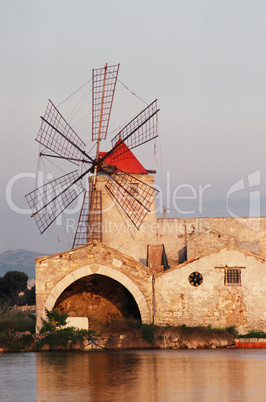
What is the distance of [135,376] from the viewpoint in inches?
508

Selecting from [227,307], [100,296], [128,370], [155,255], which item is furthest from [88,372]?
[155,255]

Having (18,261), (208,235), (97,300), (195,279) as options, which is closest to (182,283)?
(195,279)

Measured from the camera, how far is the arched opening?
23.0 m

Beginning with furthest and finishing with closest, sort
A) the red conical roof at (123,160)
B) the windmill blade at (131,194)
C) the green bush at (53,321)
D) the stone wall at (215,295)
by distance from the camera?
the red conical roof at (123,160)
the windmill blade at (131,194)
the stone wall at (215,295)
the green bush at (53,321)

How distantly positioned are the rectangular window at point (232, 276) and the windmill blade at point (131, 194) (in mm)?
6271

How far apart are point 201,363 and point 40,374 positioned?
12.2 feet

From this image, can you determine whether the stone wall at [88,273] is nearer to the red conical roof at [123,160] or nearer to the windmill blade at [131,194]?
the windmill blade at [131,194]

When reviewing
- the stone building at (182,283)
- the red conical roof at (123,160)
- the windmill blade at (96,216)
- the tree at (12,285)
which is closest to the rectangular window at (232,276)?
the stone building at (182,283)

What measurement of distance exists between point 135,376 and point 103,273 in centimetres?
848

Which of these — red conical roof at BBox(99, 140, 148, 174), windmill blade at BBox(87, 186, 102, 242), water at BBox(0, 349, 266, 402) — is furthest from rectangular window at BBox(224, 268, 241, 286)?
red conical roof at BBox(99, 140, 148, 174)

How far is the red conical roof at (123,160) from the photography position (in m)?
27.0

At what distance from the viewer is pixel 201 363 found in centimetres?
1537

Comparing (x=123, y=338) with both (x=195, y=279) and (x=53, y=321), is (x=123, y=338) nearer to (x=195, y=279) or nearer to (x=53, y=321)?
(x=53, y=321)

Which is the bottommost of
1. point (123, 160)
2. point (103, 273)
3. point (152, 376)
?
point (152, 376)
